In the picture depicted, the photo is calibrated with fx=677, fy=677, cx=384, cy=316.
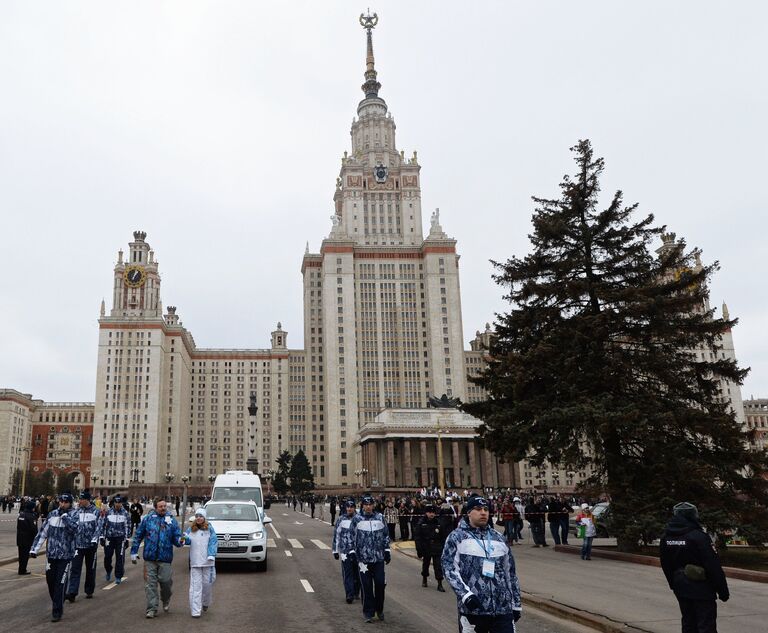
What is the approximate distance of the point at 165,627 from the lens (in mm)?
10586

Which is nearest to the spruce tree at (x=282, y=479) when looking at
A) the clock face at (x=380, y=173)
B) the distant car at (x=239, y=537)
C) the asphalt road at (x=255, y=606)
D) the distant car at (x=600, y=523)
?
the clock face at (x=380, y=173)

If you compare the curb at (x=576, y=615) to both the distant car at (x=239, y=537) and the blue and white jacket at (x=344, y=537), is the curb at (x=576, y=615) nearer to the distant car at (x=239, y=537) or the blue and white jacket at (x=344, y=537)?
the blue and white jacket at (x=344, y=537)

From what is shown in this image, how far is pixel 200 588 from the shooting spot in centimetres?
1155

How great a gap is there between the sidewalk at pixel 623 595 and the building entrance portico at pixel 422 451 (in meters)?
76.0

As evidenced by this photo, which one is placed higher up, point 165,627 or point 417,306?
point 417,306

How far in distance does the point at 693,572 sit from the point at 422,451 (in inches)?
3500

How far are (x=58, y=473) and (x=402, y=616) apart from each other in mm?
137037

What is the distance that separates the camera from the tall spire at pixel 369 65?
140 meters

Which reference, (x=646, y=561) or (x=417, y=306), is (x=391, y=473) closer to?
(x=417, y=306)

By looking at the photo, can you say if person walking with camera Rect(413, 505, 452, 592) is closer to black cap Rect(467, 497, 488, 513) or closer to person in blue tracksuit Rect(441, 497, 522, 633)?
black cap Rect(467, 497, 488, 513)

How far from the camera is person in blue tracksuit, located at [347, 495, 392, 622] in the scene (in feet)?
37.0

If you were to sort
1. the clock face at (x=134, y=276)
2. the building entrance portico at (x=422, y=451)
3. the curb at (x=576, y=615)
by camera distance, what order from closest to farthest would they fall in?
the curb at (x=576, y=615) → the building entrance portico at (x=422, y=451) → the clock face at (x=134, y=276)

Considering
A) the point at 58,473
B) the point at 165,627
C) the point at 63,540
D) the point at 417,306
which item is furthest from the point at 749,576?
the point at 58,473

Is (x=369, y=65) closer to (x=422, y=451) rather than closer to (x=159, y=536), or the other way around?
(x=422, y=451)
